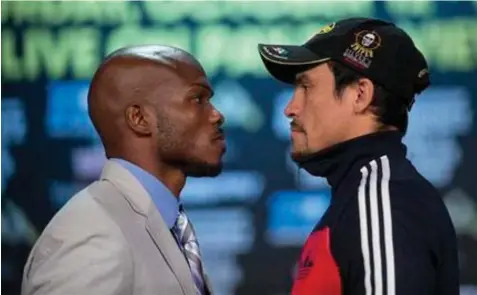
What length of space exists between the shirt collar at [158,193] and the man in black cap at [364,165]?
0.24 meters

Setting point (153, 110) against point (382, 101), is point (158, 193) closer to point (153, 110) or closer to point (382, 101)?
point (153, 110)

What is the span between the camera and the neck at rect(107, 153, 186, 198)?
4.99 ft

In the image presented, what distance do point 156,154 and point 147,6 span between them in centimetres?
124

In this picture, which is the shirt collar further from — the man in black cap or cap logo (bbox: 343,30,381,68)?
cap logo (bbox: 343,30,381,68)

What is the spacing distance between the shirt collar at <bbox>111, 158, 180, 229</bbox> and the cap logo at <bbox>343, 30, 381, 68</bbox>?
0.39m

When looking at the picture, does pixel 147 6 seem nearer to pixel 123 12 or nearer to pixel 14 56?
pixel 123 12

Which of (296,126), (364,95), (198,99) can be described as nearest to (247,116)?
(198,99)

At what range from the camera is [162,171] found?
1.54m

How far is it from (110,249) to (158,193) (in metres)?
0.20

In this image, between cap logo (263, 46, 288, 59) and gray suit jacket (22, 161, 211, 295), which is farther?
cap logo (263, 46, 288, 59)

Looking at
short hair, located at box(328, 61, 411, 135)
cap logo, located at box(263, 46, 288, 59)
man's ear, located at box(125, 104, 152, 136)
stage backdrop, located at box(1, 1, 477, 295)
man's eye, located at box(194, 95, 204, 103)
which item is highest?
cap logo, located at box(263, 46, 288, 59)

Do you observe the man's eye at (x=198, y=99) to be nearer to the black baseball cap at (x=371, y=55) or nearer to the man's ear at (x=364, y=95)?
the black baseball cap at (x=371, y=55)

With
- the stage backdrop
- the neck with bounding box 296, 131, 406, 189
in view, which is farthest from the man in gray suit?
the stage backdrop

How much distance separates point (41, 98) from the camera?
8.90 feet
